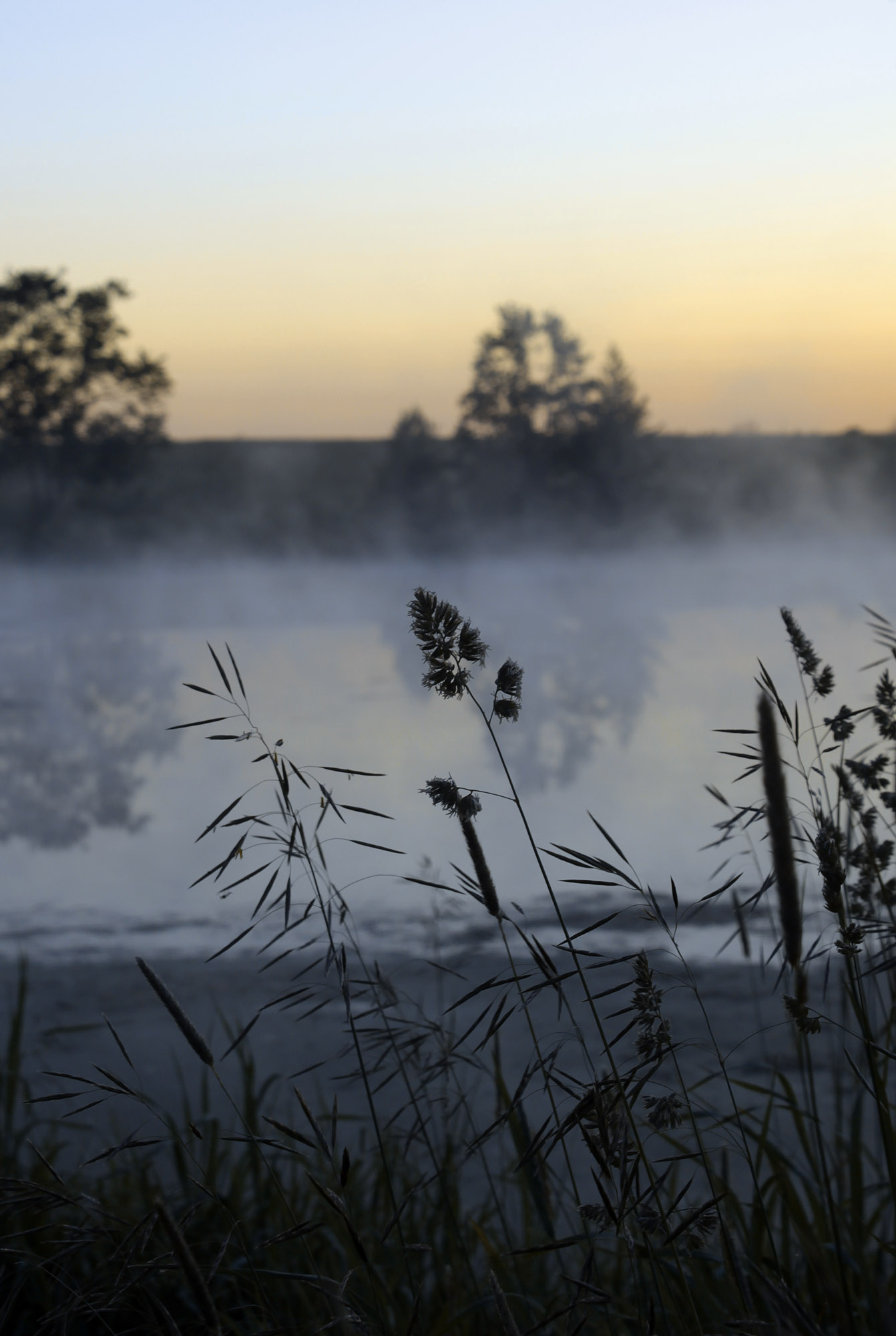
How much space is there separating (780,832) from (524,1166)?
17.6 inches

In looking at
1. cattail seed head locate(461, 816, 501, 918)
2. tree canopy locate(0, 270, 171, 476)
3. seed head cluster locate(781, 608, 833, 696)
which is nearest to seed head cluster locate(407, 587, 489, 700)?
cattail seed head locate(461, 816, 501, 918)

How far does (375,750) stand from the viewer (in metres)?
7.06

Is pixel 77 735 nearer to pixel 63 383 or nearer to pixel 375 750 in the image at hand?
pixel 375 750

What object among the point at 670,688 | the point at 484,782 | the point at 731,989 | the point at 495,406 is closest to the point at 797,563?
the point at 495,406

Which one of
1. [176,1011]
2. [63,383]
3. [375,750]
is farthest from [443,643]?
[63,383]

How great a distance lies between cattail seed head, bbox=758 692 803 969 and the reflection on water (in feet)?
18.4

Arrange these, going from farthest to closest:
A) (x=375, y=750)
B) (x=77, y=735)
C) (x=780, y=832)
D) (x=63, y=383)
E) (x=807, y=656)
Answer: (x=63, y=383)
(x=77, y=735)
(x=375, y=750)
(x=807, y=656)
(x=780, y=832)

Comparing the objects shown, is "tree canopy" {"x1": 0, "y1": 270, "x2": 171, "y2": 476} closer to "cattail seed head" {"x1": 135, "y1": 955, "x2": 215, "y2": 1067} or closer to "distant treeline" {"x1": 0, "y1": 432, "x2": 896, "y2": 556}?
"distant treeline" {"x1": 0, "y1": 432, "x2": 896, "y2": 556}

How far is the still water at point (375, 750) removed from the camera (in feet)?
15.1

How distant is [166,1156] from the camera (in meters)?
2.45

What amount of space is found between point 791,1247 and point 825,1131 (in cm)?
106

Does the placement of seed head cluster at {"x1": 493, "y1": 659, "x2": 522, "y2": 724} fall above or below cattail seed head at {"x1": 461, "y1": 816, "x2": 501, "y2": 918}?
above

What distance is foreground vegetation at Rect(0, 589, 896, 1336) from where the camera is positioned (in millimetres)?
757

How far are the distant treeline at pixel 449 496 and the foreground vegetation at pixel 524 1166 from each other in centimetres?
2449
